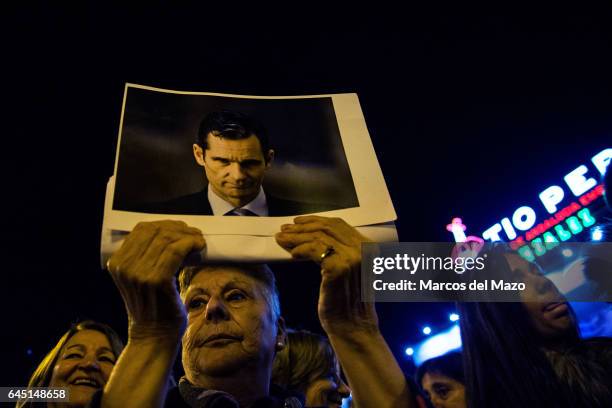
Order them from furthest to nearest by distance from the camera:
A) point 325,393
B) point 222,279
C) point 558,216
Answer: point 558,216
point 325,393
point 222,279

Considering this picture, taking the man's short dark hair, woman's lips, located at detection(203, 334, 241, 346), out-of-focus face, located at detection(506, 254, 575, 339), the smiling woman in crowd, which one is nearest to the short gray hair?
woman's lips, located at detection(203, 334, 241, 346)

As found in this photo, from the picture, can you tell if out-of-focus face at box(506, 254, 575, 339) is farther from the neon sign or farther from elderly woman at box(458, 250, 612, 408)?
the neon sign

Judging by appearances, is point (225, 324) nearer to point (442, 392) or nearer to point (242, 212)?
point (242, 212)

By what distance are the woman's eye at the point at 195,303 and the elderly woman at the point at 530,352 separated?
A: 2.35 feet

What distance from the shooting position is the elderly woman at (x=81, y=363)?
167 centimetres

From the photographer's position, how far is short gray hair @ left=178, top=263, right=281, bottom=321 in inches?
57.7

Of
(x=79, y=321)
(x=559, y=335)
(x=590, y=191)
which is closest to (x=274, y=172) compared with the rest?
(x=559, y=335)

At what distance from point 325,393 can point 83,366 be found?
2.86ft

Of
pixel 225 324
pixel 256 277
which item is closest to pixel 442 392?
pixel 256 277

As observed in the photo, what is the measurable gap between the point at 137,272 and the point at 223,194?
0.88ft

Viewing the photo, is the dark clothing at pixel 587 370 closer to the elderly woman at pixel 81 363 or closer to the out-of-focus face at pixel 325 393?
the out-of-focus face at pixel 325 393

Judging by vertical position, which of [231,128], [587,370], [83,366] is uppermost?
[231,128]

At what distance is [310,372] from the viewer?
6.68ft

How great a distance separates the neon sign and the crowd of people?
7.16 metres
